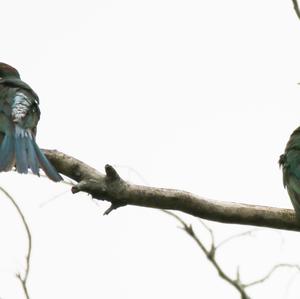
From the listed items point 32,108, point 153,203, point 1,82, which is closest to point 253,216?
point 153,203

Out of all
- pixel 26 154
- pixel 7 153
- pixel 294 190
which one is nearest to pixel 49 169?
pixel 26 154

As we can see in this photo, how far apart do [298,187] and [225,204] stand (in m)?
1.10

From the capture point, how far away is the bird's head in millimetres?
6516

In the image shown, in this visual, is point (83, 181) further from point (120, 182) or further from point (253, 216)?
point (253, 216)

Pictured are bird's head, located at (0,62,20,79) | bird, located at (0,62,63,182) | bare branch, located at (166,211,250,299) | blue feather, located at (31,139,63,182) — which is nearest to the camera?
bare branch, located at (166,211,250,299)

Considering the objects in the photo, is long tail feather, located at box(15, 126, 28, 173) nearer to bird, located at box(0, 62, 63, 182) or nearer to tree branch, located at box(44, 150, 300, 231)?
bird, located at box(0, 62, 63, 182)

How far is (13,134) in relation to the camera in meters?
4.88

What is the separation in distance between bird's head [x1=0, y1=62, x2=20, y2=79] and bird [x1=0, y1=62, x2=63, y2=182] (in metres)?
0.81

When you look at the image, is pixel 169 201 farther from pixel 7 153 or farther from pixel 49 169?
pixel 7 153

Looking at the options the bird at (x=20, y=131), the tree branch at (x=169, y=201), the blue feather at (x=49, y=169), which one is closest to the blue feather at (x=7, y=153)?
the bird at (x=20, y=131)

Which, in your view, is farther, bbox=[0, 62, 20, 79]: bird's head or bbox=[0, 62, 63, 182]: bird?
bbox=[0, 62, 20, 79]: bird's head

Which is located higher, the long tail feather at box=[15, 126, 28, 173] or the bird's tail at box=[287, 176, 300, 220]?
the long tail feather at box=[15, 126, 28, 173]

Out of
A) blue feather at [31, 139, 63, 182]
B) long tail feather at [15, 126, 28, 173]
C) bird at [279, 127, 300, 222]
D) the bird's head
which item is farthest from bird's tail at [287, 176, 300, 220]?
the bird's head

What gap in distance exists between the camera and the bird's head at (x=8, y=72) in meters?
6.52
